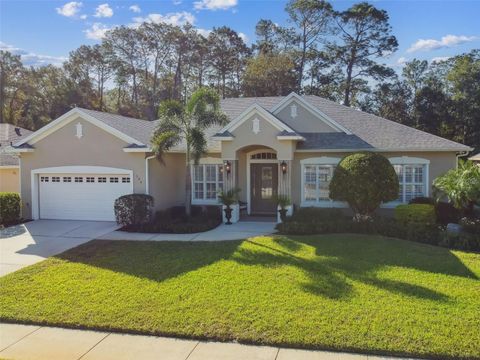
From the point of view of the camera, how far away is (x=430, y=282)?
8383 millimetres

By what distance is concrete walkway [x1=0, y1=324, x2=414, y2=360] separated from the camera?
567 cm

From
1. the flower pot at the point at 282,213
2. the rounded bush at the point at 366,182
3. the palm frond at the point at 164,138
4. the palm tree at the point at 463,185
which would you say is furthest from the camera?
the flower pot at the point at 282,213

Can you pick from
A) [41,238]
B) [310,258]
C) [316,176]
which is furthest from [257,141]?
[41,238]


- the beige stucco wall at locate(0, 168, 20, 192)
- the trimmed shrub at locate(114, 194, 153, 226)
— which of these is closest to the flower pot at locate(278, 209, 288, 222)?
the trimmed shrub at locate(114, 194, 153, 226)

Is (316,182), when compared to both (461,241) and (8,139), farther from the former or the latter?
(8,139)

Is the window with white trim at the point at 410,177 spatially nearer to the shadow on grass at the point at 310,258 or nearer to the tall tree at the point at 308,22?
the shadow on grass at the point at 310,258

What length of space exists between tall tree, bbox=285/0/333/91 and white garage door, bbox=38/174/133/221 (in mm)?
26353

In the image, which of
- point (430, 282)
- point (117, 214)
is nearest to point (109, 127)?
point (117, 214)

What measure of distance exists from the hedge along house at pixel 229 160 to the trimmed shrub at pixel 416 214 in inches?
96.6

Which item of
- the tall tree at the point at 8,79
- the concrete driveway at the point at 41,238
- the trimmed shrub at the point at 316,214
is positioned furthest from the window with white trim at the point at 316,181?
the tall tree at the point at 8,79

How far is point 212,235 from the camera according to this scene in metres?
13.4

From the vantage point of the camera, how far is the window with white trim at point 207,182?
58.1 ft

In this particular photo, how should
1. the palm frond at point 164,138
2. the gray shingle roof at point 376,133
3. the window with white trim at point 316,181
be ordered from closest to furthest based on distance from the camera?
the palm frond at point 164,138 < the gray shingle roof at point 376,133 < the window with white trim at point 316,181

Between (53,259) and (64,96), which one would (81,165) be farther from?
(64,96)
